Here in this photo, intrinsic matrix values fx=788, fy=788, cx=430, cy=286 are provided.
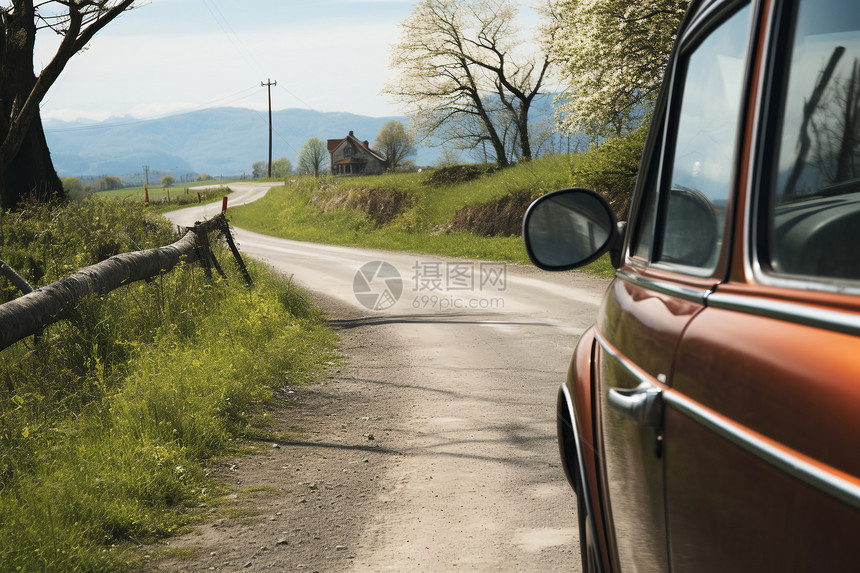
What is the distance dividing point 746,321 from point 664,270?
0.76 m

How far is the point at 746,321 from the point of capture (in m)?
1.35

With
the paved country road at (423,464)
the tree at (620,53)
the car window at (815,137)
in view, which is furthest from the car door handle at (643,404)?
the tree at (620,53)

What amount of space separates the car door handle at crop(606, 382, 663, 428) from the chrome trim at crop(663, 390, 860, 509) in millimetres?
135

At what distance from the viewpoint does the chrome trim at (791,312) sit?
1048 millimetres

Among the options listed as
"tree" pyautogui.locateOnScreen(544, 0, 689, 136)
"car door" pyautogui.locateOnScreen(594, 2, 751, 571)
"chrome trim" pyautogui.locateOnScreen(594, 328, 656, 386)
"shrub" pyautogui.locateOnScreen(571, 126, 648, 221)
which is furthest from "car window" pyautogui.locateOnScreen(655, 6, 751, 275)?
"shrub" pyautogui.locateOnScreen(571, 126, 648, 221)

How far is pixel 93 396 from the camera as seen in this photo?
7457 millimetres

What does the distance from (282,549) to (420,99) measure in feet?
137

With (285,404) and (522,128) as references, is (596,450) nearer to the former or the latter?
(285,404)

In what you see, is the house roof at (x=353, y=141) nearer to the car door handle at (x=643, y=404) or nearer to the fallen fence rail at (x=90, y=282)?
the fallen fence rail at (x=90, y=282)

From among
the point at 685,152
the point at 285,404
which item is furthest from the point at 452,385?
the point at 685,152

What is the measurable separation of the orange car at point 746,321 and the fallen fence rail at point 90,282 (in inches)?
218

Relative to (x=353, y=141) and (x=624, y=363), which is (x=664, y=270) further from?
(x=353, y=141)

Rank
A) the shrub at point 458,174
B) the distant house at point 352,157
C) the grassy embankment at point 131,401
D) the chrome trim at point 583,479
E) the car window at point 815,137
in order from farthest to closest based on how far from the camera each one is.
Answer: the distant house at point 352,157 → the shrub at point 458,174 → the grassy embankment at point 131,401 → the chrome trim at point 583,479 → the car window at point 815,137

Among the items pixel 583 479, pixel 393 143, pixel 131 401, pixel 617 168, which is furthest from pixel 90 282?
pixel 393 143
